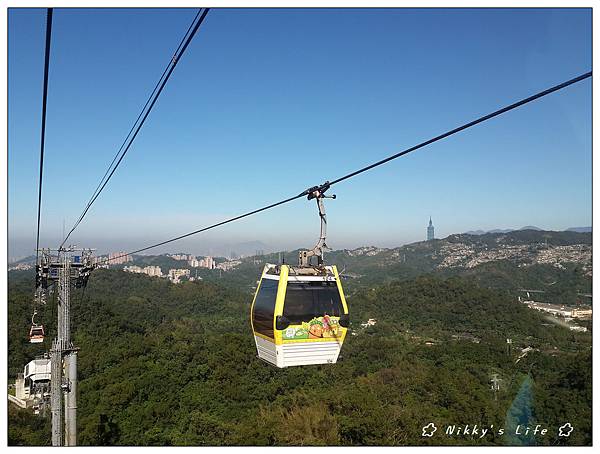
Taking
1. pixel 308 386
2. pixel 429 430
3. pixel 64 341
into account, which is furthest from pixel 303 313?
pixel 308 386

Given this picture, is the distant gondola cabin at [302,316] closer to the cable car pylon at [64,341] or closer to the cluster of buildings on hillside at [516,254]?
the cable car pylon at [64,341]

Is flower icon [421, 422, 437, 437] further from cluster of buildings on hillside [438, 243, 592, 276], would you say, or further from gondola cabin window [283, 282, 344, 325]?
cluster of buildings on hillside [438, 243, 592, 276]

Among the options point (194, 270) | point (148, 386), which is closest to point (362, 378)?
point (148, 386)

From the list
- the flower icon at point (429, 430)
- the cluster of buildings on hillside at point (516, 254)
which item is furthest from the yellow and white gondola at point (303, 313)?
the cluster of buildings on hillside at point (516, 254)

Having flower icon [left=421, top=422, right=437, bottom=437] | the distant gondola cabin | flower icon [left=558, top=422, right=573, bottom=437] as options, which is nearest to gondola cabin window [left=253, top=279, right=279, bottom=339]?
the distant gondola cabin

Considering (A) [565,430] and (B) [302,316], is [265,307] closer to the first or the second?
(B) [302,316]
